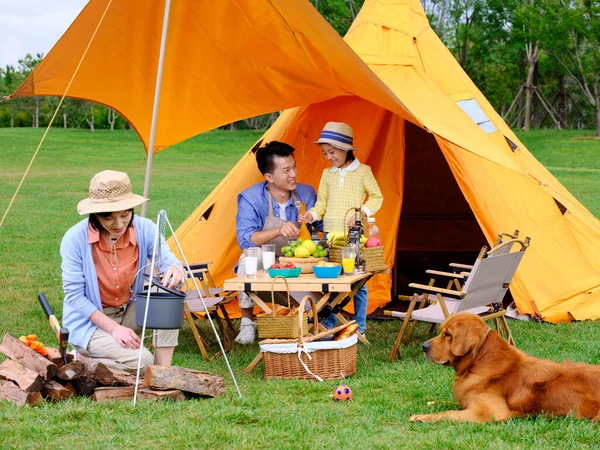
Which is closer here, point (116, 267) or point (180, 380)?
point (180, 380)

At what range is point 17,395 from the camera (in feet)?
12.9

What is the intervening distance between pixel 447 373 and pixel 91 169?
19.3 metres

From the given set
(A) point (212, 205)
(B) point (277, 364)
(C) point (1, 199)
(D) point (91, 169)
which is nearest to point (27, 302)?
(A) point (212, 205)

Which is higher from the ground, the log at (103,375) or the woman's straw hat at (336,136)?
the woman's straw hat at (336,136)

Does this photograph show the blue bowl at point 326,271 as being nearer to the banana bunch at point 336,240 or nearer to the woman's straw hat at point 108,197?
the banana bunch at point 336,240

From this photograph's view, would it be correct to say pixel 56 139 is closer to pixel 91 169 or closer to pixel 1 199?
pixel 91 169

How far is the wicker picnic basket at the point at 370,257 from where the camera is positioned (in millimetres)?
5242

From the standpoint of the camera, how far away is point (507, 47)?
3338cm

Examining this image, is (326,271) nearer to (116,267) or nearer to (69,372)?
(116,267)

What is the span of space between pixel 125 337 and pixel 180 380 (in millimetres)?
331

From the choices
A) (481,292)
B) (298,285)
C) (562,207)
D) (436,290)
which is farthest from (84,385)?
(562,207)

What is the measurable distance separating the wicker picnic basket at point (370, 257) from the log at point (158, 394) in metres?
1.58

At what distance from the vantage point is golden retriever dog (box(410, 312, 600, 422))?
367 cm

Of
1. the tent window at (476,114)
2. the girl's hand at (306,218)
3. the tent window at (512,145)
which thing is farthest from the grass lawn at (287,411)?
the tent window at (476,114)
